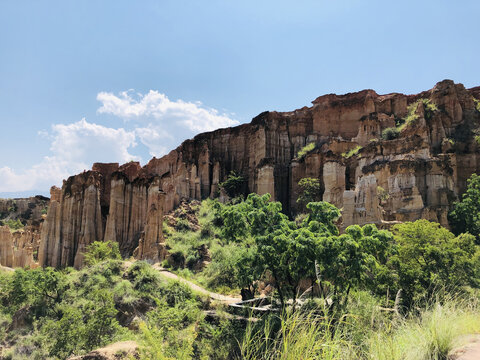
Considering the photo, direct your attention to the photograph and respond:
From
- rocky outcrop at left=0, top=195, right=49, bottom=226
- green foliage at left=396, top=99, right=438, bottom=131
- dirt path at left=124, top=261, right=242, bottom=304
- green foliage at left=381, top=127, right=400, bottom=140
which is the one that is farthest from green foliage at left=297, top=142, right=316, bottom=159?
rocky outcrop at left=0, top=195, right=49, bottom=226

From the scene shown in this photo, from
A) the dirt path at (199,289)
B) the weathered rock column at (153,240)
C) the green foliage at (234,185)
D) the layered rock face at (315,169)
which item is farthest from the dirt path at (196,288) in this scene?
the green foliage at (234,185)

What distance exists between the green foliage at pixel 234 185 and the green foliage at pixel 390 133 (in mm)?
17824

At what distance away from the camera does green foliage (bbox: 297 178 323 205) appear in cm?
3738

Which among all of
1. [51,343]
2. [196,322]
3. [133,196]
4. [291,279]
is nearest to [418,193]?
[291,279]

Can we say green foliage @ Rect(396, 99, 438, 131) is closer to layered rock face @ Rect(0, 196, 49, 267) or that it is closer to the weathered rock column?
the weathered rock column

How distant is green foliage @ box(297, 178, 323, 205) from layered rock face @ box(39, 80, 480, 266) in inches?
42.2

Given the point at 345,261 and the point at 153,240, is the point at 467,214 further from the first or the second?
the point at 153,240

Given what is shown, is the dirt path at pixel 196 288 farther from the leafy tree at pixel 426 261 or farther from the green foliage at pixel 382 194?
the green foliage at pixel 382 194

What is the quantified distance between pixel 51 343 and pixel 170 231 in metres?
16.3

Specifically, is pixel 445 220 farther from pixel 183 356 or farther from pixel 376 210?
pixel 183 356

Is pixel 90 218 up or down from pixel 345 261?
up

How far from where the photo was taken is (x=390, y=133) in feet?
125

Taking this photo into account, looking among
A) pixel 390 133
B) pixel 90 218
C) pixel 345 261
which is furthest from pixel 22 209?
pixel 345 261

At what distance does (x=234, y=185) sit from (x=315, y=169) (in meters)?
11.1
